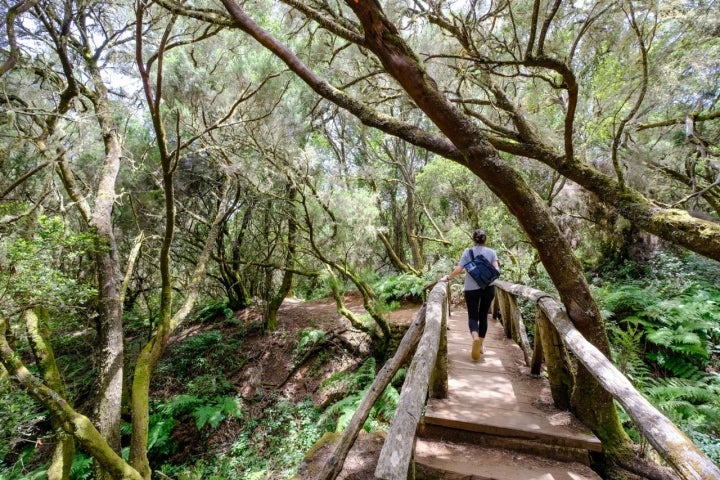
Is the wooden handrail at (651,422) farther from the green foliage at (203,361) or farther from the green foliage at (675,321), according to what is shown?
the green foliage at (203,361)

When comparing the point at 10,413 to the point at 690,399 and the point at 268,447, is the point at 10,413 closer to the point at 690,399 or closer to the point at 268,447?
the point at 268,447

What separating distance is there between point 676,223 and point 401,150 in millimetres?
15537

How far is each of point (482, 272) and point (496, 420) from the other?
2058 millimetres

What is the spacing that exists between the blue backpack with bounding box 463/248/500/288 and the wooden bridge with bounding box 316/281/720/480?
0.50 meters

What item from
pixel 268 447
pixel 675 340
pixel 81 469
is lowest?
pixel 81 469

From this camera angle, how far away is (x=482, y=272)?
15.9 ft

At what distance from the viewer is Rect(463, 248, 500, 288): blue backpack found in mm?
4844

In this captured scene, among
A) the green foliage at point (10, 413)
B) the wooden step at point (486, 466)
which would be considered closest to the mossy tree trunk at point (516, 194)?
the wooden step at point (486, 466)

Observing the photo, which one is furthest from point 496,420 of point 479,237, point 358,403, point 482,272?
point 358,403

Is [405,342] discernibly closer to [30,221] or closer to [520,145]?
[520,145]

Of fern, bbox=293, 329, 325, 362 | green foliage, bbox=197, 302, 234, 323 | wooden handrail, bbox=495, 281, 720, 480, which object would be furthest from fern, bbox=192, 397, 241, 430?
wooden handrail, bbox=495, 281, 720, 480

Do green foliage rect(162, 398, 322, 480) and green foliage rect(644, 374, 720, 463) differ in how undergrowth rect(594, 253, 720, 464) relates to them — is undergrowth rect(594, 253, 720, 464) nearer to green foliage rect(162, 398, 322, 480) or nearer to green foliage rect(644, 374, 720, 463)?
green foliage rect(644, 374, 720, 463)

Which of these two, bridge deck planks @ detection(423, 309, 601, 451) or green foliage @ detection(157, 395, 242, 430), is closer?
bridge deck planks @ detection(423, 309, 601, 451)

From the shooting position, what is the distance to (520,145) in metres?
4.45
